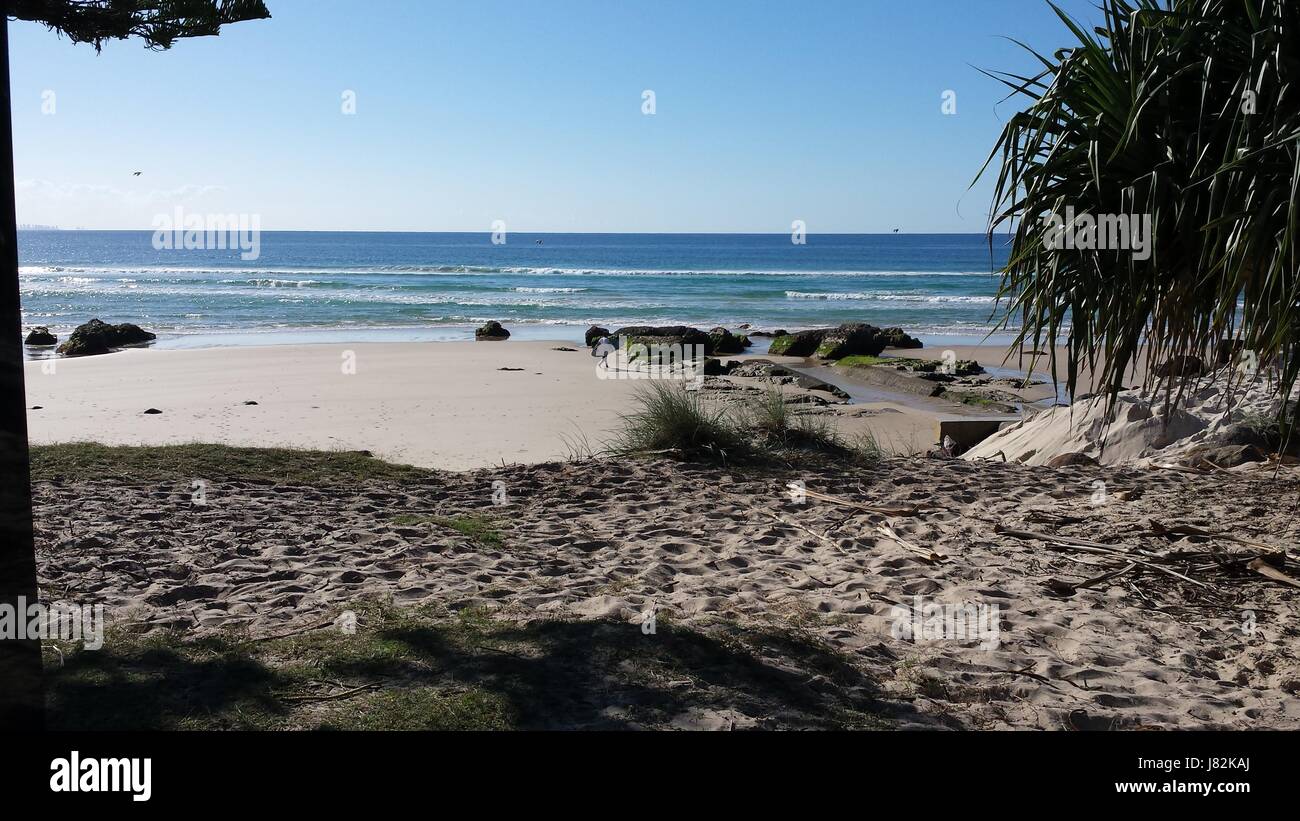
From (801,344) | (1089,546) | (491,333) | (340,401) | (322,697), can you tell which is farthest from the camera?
(491,333)

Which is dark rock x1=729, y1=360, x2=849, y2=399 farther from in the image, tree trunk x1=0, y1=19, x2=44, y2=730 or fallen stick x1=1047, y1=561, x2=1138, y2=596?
tree trunk x1=0, y1=19, x2=44, y2=730

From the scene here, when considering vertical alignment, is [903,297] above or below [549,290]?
below

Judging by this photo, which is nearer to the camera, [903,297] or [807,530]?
[807,530]

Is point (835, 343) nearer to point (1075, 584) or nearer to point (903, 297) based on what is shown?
point (1075, 584)

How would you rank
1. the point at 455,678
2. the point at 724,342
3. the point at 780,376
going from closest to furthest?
the point at 455,678 < the point at 780,376 < the point at 724,342

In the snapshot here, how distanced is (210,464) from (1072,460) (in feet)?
24.1

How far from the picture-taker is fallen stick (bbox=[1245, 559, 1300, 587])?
185 inches

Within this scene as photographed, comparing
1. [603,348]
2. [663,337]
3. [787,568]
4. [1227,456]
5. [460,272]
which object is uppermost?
[460,272]

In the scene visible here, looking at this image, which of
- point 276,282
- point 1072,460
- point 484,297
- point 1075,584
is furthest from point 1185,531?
point 276,282

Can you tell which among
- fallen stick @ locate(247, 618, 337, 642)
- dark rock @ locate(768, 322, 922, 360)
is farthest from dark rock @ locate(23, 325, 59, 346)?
fallen stick @ locate(247, 618, 337, 642)

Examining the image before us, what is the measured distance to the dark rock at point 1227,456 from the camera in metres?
7.39

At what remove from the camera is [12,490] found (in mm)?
2463

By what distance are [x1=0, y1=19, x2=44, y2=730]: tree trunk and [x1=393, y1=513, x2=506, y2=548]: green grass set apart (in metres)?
3.12
